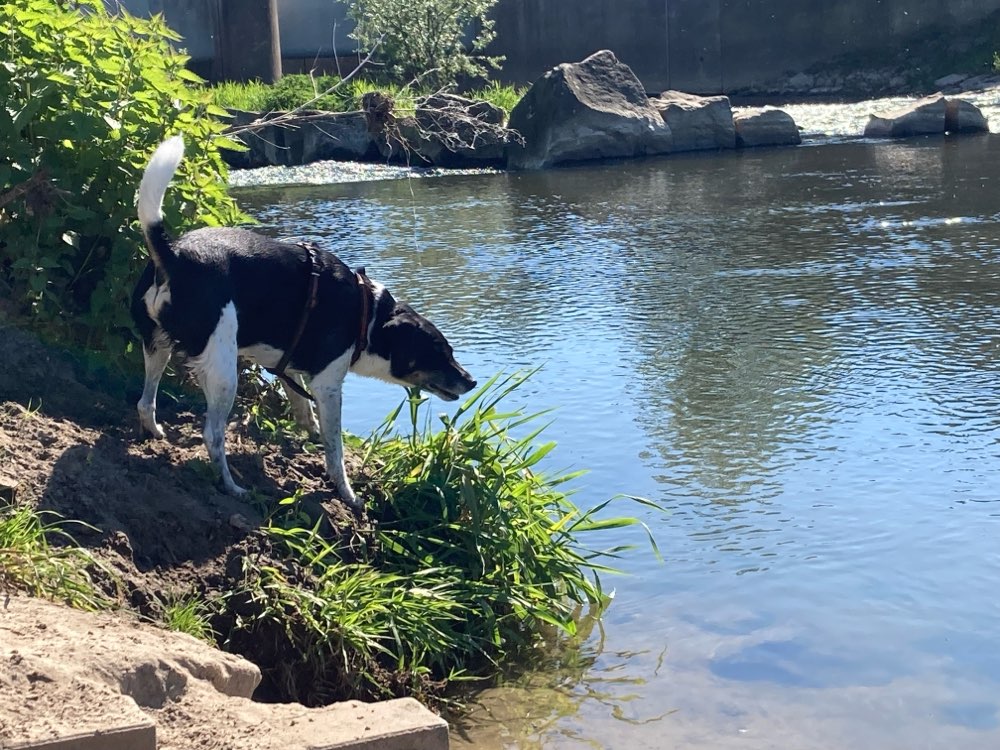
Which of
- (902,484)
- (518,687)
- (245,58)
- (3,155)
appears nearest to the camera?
(518,687)

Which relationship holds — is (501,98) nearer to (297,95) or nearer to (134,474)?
(297,95)

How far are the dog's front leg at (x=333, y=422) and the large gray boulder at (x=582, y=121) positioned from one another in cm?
1197

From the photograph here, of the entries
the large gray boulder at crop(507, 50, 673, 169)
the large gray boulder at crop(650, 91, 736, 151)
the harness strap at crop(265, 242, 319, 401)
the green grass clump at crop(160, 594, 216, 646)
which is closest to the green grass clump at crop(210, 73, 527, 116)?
the large gray boulder at crop(507, 50, 673, 169)

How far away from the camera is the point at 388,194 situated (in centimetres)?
1423

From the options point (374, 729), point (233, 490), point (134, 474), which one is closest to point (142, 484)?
point (134, 474)

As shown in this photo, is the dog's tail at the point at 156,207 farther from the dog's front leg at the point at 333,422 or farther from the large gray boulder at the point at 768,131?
the large gray boulder at the point at 768,131

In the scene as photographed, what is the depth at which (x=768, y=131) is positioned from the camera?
17484mm

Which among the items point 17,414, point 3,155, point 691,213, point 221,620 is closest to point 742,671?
point 221,620

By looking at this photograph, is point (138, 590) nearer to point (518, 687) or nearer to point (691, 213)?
point (518, 687)

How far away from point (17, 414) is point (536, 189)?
10532mm

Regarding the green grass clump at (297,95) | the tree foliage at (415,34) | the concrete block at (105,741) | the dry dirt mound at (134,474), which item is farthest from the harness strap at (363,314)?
the tree foliage at (415,34)

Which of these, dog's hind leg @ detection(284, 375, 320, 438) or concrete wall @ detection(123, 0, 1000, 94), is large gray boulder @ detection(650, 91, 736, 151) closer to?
concrete wall @ detection(123, 0, 1000, 94)

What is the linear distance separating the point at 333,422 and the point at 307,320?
36cm

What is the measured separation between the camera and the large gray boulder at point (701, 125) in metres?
17.4
